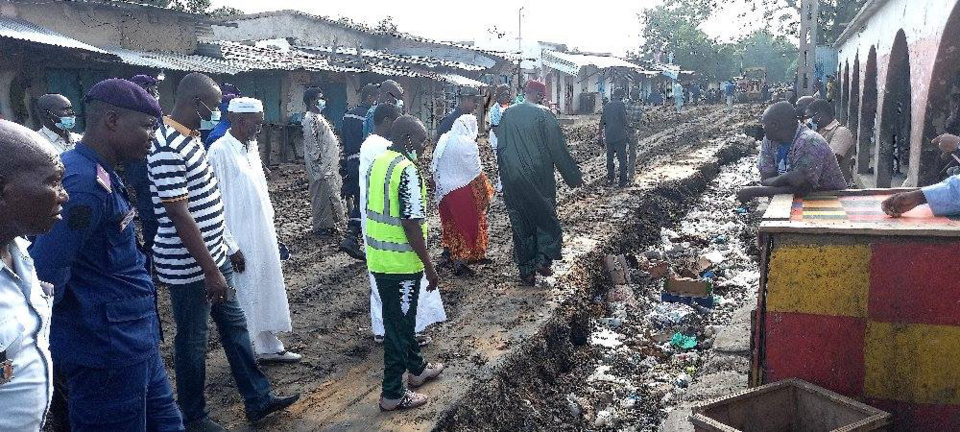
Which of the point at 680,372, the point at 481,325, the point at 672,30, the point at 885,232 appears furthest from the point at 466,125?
the point at 672,30

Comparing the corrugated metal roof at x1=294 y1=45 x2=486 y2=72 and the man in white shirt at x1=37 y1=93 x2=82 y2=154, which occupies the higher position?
the corrugated metal roof at x1=294 y1=45 x2=486 y2=72

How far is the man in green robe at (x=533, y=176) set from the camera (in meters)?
6.29

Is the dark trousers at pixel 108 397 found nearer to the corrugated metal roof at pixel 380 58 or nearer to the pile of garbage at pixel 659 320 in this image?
the pile of garbage at pixel 659 320

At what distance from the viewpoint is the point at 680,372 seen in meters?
5.00

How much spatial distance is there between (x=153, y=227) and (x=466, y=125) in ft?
11.5

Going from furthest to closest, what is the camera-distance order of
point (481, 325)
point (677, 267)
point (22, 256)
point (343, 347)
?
point (677, 267) < point (481, 325) < point (343, 347) < point (22, 256)

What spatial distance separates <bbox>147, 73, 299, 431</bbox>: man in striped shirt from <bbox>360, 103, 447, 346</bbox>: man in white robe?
82 centimetres

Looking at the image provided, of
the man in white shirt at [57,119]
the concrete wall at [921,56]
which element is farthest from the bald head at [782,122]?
the man in white shirt at [57,119]

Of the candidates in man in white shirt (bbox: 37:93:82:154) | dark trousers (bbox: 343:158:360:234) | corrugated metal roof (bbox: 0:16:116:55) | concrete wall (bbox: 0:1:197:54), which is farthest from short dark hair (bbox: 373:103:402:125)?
concrete wall (bbox: 0:1:197:54)

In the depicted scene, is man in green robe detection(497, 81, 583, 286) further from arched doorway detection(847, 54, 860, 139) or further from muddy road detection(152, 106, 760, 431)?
arched doorway detection(847, 54, 860, 139)

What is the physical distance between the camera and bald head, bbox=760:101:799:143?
4445 mm

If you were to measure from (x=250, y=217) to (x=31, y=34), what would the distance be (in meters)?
7.25

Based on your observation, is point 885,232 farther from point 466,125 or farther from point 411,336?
point 466,125

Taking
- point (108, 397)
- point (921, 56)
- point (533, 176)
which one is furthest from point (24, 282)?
point (921, 56)
